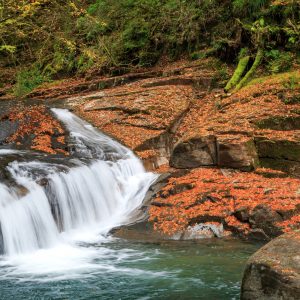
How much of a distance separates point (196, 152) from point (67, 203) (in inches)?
154

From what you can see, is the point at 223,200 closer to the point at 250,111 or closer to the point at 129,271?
the point at 129,271

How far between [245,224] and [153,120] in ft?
22.4

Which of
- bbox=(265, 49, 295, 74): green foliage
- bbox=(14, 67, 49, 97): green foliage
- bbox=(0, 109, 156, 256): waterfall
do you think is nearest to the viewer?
bbox=(0, 109, 156, 256): waterfall

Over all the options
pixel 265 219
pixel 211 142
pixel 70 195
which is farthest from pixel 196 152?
pixel 70 195

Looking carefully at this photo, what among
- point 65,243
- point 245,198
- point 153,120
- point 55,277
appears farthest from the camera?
point 153,120

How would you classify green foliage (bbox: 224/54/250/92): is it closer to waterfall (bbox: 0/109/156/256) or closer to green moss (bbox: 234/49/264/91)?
green moss (bbox: 234/49/264/91)

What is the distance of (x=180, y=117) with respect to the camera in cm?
1497

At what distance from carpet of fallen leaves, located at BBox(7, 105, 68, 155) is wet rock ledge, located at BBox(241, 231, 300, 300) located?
849cm

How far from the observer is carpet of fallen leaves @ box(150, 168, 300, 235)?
8.54m

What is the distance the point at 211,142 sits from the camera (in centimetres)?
1110

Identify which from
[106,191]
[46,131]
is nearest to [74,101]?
[46,131]

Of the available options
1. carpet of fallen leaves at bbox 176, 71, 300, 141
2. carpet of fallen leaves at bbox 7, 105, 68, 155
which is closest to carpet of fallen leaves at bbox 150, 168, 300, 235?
carpet of fallen leaves at bbox 176, 71, 300, 141

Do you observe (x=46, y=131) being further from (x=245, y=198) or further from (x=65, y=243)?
(x=245, y=198)

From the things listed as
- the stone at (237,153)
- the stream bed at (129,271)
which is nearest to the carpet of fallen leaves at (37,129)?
the stone at (237,153)
